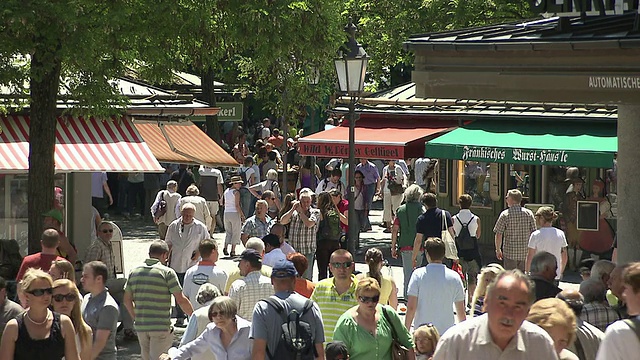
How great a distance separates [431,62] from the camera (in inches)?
482

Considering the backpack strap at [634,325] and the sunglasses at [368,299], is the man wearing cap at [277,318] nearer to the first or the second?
the sunglasses at [368,299]

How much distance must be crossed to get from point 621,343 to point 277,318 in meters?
2.96

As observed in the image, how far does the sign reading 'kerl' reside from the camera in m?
11.3

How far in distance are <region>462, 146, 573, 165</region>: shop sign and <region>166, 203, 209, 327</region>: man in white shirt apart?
6816 mm

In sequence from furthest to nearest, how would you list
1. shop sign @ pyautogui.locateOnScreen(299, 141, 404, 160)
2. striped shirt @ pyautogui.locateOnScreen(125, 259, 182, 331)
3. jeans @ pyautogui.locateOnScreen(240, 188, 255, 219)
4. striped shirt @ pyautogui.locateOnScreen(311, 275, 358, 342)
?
jeans @ pyautogui.locateOnScreen(240, 188, 255, 219) → shop sign @ pyautogui.locateOnScreen(299, 141, 404, 160) → striped shirt @ pyautogui.locateOnScreen(125, 259, 182, 331) → striped shirt @ pyautogui.locateOnScreen(311, 275, 358, 342)

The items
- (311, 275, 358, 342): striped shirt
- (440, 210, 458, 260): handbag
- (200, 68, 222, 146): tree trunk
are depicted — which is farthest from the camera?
(200, 68, 222, 146): tree trunk

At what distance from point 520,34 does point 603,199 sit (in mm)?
9547

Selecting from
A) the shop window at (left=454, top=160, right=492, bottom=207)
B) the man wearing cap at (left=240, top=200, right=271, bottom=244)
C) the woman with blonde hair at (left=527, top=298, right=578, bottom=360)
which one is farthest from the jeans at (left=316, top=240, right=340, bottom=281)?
the woman with blonde hair at (left=527, top=298, right=578, bottom=360)

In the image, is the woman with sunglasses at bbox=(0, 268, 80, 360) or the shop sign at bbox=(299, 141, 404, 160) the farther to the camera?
the shop sign at bbox=(299, 141, 404, 160)

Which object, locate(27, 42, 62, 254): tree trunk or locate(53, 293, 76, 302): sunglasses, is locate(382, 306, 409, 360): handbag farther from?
locate(27, 42, 62, 254): tree trunk

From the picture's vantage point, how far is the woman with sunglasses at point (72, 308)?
31.5 ft

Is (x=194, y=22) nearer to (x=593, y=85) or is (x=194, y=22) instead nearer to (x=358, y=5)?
(x=593, y=85)

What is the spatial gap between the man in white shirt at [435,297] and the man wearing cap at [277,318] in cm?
216

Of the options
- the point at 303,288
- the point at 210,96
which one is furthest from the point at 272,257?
the point at 210,96
